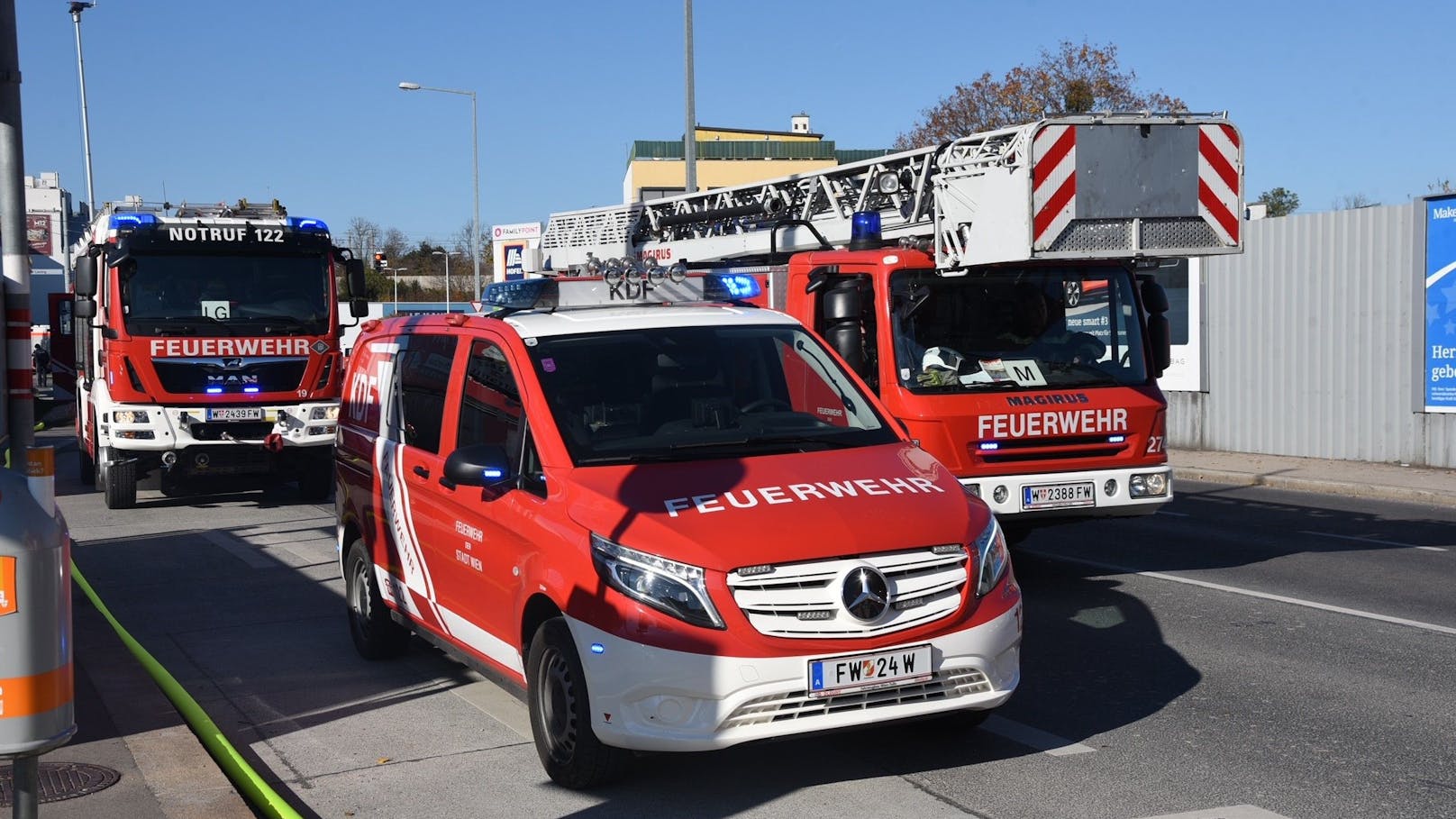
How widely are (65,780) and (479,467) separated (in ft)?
6.63

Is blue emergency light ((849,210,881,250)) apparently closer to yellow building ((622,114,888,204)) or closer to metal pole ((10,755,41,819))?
metal pole ((10,755,41,819))

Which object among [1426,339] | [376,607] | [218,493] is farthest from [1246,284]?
[376,607]

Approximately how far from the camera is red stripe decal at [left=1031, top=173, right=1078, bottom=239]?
9.65 meters

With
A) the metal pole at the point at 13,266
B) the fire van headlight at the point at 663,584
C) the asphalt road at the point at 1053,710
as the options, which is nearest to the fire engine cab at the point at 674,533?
the fire van headlight at the point at 663,584

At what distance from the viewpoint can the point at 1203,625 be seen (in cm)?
897

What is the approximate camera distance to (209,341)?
16.1 metres

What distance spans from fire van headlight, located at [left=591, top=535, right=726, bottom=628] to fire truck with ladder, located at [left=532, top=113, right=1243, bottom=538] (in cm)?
470

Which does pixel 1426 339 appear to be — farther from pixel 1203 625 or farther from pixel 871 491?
pixel 871 491

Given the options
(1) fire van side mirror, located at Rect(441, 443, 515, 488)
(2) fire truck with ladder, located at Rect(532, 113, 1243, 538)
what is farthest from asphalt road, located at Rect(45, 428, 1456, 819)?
(1) fire van side mirror, located at Rect(441, 443, 515, 488)

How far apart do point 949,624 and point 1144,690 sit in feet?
7.25

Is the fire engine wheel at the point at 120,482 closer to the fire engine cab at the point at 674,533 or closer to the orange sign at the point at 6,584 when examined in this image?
the fire engine cab at the point at 674,533

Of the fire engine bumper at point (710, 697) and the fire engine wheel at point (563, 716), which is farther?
the fire engine wheel at point (563, 716)

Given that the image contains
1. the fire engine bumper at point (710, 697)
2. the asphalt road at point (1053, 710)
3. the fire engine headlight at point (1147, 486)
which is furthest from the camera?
the fire engine headlight at point (1147, 486)

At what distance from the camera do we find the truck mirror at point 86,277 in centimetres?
1547
